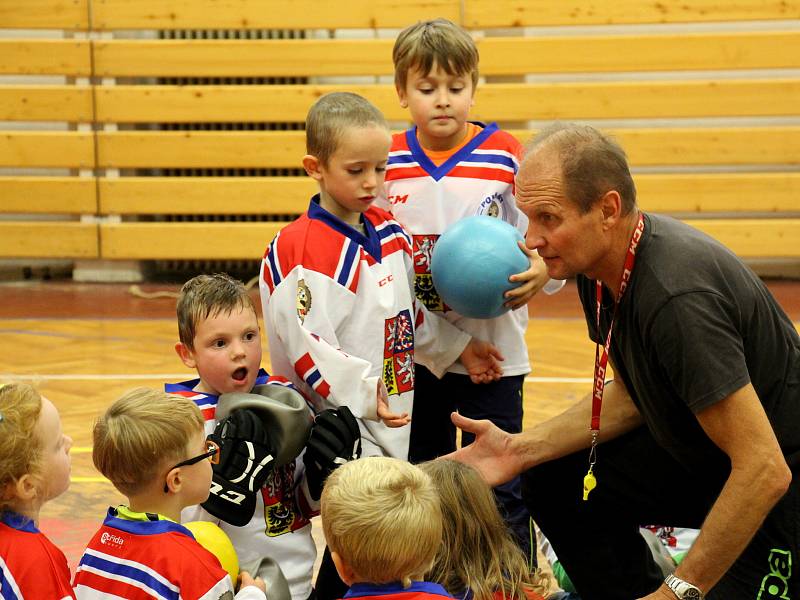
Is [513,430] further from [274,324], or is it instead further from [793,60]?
[793,60]

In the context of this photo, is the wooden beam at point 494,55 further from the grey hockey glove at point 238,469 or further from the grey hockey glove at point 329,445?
the grey hockey glove at point 238,469

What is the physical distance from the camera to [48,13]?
9117 mm

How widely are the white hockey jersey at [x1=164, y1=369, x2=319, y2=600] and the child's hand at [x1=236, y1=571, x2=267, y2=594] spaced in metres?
0.27

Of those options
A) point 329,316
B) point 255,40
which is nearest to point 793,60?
point 255,40

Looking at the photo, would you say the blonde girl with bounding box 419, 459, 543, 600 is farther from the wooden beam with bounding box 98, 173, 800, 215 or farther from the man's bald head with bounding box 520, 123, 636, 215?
the wooden beam with bounding box 98, 173, 800, 215

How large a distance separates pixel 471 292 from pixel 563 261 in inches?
24.9

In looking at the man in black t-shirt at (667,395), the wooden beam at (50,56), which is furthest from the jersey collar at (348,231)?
the wooden beam at (50,56)

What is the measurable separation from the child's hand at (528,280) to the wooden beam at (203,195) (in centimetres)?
575

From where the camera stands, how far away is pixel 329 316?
286 cm

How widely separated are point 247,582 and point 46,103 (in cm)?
774

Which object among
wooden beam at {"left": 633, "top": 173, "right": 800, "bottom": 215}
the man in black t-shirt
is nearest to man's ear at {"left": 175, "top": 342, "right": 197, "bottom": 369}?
the man in black t-shirt

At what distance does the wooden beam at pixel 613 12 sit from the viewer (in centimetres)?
869

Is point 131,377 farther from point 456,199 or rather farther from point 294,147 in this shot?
point 294,147

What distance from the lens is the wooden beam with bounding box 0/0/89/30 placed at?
908 cm
